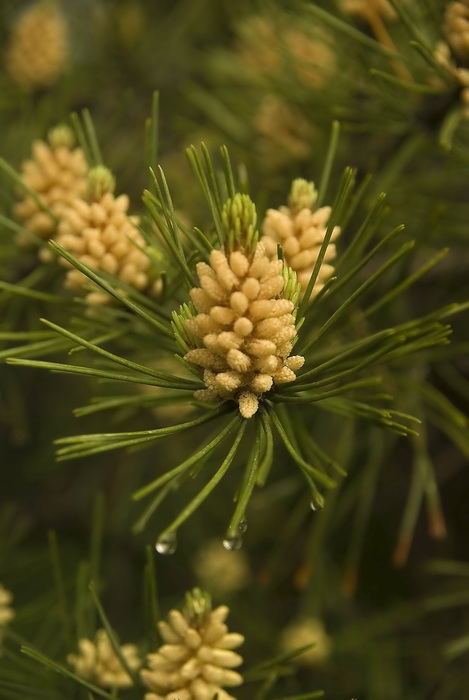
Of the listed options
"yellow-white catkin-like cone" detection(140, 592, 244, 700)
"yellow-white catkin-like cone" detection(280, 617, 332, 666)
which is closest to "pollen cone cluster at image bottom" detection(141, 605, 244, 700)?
"yellow-white catkin-like cone" detection(140, 592, 244, 700)

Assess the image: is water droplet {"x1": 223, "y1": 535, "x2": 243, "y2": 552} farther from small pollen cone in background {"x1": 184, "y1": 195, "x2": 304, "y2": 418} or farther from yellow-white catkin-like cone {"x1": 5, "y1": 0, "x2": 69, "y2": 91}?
yellow-white catkin-like cone {"x1": 5, "y1": 0, "x2": 69, "y2": 91}

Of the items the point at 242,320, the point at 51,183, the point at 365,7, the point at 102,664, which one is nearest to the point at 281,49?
the point at 365,7

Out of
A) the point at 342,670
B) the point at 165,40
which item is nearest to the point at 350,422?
the point at 342,670

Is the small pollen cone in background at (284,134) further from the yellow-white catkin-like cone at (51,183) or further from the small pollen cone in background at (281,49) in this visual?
the yellow-white catkin-like cone at (51,183)

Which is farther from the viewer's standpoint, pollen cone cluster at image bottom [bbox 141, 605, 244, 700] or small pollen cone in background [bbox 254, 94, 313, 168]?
small pollen cone in background [bbox 254, 94, 313, 168]

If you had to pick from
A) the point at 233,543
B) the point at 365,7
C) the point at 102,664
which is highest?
the point at 365,7

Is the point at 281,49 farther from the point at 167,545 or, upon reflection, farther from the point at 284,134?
the point at 167,545

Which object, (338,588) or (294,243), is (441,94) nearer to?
(294,243)
